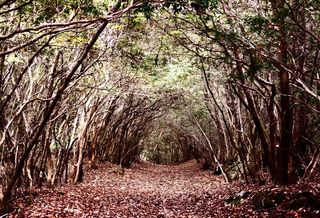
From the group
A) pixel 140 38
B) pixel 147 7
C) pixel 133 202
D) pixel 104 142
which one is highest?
pixel 140 38

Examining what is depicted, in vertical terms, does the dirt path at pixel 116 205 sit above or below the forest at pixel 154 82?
below

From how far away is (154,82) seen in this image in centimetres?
2025

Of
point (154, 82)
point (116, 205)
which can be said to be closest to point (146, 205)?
point (116, 205)

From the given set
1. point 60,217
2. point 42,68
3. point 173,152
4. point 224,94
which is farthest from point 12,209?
point 173,152

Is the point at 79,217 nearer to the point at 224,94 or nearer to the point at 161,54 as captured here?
the point at 161,54

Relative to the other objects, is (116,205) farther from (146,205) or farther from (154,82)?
(154,82)

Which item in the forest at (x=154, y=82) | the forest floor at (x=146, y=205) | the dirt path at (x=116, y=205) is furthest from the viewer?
the dirt path at (x=116, y=205)

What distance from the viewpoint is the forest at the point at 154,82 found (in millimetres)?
8742

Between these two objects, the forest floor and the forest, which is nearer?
the forest

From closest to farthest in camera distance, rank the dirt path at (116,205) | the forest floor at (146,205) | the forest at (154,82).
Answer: the forest at (154,82) → the forest floor at (146,205) → the dirt path at (116,205)

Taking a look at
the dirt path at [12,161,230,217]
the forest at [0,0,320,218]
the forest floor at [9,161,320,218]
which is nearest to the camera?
the forest at [0,0,320,218]

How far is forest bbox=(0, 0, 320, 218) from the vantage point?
8.74 metres

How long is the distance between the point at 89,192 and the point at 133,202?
7.51 feet

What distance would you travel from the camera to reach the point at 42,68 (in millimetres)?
14664
